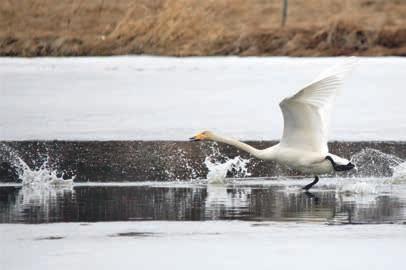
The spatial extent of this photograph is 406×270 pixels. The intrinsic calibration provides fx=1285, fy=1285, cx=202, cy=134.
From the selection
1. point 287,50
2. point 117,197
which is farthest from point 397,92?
point 117,197

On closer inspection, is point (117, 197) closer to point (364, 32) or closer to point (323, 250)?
point (323, 250)

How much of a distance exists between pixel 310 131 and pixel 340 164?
1.97 ft

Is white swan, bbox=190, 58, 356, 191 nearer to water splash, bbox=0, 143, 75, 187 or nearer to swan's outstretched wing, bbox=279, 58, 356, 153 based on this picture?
swan's outstretched wing, bbox=279, 58, 356, 153

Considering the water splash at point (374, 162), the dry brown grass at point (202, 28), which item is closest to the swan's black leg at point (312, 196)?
the water splash at point (374, 162)

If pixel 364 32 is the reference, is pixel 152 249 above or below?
below

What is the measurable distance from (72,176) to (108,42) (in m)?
11.9

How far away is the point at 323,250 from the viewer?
27.2ft

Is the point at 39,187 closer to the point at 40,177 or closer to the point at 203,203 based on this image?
the point at 40,177

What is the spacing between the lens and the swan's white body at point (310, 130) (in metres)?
11.4

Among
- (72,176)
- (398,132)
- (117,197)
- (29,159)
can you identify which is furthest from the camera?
(398,132)

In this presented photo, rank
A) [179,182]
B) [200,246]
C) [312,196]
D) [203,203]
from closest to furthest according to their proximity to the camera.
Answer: [200,246] < [203,203] < [312,196] < [179,182]

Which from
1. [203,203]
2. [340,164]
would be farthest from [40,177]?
[340,164]

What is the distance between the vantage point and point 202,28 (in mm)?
24969

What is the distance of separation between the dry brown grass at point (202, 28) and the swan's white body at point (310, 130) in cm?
1137
